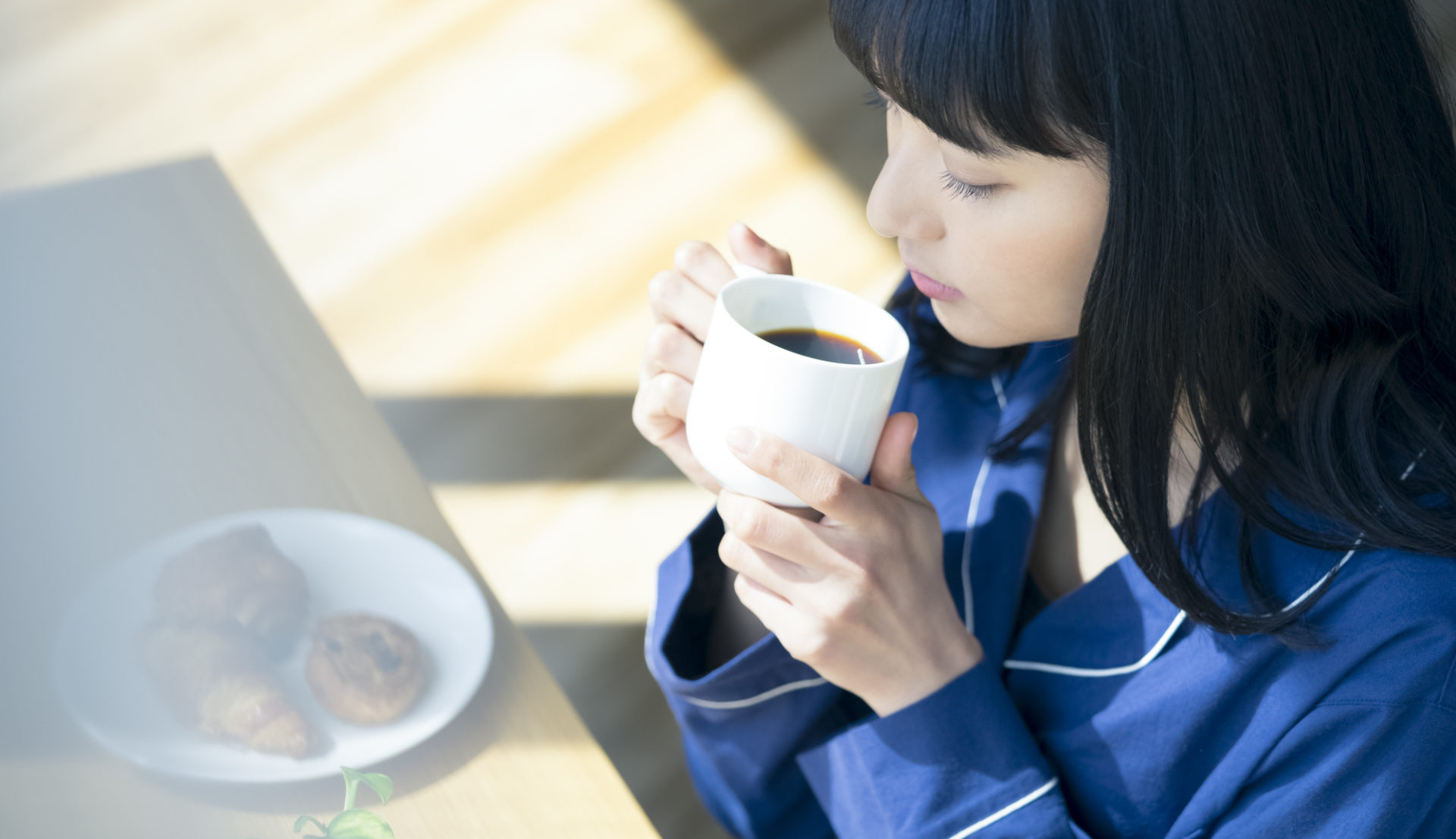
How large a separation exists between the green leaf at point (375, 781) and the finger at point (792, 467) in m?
0.26

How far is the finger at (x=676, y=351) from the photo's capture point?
0.85 m

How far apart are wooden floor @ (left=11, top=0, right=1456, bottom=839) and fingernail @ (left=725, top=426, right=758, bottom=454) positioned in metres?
0.82

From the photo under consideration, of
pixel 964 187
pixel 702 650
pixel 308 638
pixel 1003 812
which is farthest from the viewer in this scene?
pixel 702 650

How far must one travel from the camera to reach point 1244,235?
26.2 inches

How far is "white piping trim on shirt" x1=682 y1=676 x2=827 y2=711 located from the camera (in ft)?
2.95

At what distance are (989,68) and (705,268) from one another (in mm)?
296

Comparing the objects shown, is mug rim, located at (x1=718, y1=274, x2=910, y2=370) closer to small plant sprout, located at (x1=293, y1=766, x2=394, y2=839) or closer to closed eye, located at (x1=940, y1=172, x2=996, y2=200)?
closed eye, located at (x1=940, y1=172, x2=996, y2=200)

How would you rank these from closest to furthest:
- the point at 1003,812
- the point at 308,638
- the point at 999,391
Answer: the point at 308,638 → the point at 1003,812 → the point at 999,391

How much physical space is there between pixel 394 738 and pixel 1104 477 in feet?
1.60

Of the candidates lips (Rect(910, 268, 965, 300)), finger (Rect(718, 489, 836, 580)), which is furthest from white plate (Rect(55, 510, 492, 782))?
lips (Rect(910, 268, 965, 300))

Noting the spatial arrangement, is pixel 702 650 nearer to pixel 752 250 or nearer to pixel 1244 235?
pixel 752 250

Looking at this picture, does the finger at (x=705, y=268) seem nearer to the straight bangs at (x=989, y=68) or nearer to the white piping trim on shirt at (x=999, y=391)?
the straight bangs at (x=989, y=68)

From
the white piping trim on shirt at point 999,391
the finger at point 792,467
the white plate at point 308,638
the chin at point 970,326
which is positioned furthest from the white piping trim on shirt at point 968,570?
the white plate at point 308,638

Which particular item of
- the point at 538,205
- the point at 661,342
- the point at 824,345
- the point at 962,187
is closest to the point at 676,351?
the point at 661,342
